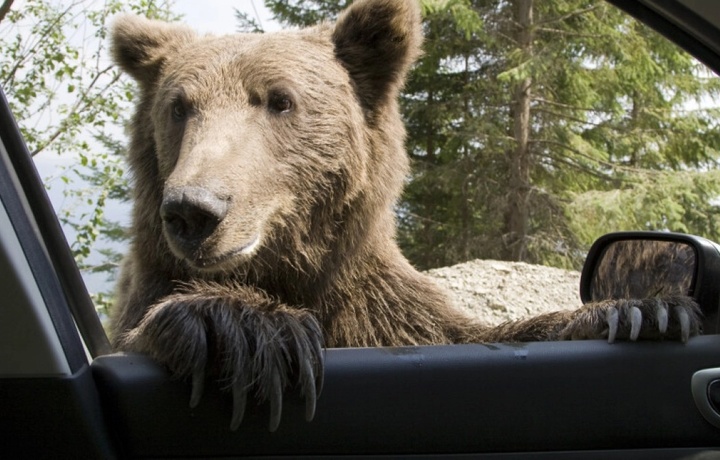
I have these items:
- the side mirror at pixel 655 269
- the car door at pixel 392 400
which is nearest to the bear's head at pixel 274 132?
the car door at pixel 392 400

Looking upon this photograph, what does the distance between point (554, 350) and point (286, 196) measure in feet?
4.02

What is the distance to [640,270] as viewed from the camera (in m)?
2.63

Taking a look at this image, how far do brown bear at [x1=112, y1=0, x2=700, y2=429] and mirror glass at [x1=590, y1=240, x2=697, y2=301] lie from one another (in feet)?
0.98

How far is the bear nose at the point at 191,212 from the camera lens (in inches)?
81.6

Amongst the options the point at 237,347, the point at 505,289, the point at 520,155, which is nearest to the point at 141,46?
the point at 237,347

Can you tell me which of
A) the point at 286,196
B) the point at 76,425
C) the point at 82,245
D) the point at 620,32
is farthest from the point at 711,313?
the point at 620,32

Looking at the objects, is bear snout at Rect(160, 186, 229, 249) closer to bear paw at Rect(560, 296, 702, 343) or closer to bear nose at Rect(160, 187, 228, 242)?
bear nose at Rect(160, 187, 228, 242)

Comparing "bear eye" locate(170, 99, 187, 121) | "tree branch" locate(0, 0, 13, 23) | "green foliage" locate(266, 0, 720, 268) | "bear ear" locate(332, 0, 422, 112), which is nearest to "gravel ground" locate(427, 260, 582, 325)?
"bear ear" locate(332, 0, 422, 112)

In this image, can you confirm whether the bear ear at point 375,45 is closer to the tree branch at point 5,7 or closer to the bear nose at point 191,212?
the bear nose at point 191,212

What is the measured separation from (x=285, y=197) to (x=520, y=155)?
A: 9541 millimetres

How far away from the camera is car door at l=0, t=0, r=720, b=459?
5.12 feet

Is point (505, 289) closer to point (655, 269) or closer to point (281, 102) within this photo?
point (655, 269)

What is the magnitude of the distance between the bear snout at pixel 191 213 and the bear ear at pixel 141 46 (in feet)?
3.94

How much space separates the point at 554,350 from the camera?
6.01ft
